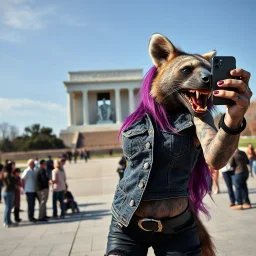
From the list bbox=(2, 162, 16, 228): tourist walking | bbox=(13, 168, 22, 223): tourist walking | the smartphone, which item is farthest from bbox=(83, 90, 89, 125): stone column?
the smartphone

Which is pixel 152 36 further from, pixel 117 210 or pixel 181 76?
pixel 117 210

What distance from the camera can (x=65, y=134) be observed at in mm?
61938

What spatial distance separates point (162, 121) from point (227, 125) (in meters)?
0.56

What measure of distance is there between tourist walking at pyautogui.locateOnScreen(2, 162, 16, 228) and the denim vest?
25.0 feet

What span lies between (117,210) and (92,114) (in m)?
70.1

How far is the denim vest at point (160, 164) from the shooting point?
1968 millimetres

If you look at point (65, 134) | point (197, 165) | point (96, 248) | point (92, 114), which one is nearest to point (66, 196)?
point (96, 248)

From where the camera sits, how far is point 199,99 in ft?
6.11

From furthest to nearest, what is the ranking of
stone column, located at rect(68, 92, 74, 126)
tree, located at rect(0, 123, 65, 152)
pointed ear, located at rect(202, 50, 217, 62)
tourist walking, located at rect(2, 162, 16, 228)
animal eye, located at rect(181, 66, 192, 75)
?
stone column, located at rect(68, 92, 74, 126) < tree, located at rect(0, 123, 65, 152) < tourist walking, located at rect(2, 162, 16, 228) < pointed ear, located at rect(202, 50, 217, 62) < animal eye, located at rect(181, 66, 192, 75)

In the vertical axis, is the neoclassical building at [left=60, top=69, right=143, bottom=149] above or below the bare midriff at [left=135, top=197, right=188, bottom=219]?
above

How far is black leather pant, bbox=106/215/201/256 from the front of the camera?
76.7 inches

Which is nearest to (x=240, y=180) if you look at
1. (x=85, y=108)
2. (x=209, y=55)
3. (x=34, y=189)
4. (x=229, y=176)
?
(x=229, y=176)

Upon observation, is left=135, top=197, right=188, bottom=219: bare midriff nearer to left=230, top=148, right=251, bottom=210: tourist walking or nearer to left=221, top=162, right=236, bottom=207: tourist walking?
left=230, top=148, right=251, bottom=210: tourist walking

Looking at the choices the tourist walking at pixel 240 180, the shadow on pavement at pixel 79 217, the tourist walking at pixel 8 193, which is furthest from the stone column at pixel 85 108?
the tourist walking at pixel 240 180
